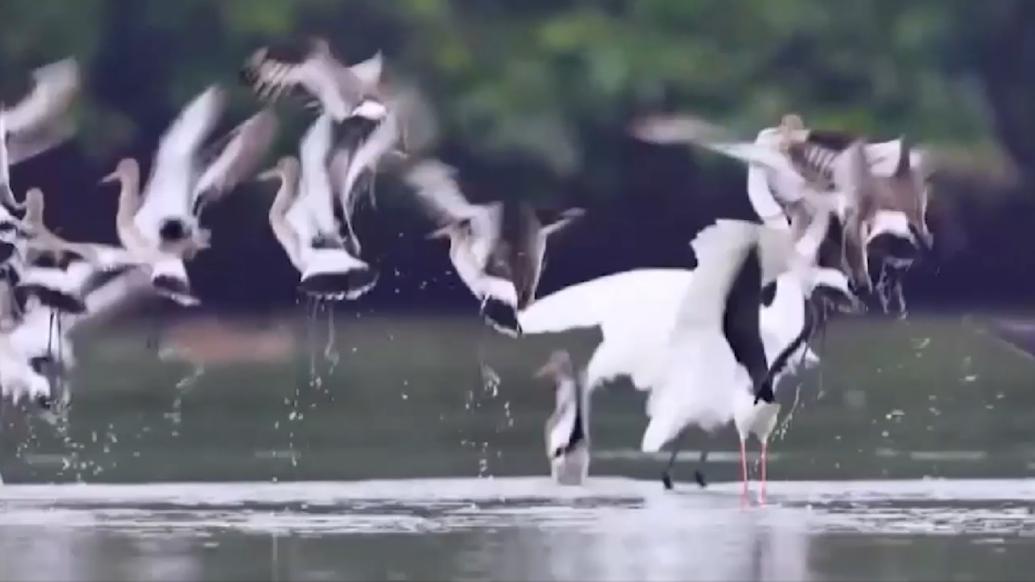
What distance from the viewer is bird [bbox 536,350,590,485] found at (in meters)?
9.27

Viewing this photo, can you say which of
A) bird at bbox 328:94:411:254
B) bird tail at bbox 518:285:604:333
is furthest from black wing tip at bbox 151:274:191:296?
bird tail at bbox 518:285:604:333

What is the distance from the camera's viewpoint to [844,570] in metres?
7.45

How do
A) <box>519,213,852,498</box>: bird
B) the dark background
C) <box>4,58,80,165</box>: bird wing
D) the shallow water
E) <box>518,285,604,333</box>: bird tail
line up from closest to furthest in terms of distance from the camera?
the shallow water
<box>519,213,852,498</box>: bird
<box>518,285,604,333</box>: bird tail
<box>4,58,80,165</box>: bird wing
the dark background

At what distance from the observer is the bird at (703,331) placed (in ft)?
29.8

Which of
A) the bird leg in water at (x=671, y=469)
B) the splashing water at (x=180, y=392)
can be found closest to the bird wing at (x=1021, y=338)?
Answer: the bird leg in water at (x=671, y=469)

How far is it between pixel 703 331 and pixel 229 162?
11.1ft

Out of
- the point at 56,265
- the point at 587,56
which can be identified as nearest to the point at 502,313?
the point at 56,265

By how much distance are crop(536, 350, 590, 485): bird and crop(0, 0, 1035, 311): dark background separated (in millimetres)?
6831

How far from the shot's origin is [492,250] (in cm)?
1155

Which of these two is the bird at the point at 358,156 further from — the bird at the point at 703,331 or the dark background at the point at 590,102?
the dark background at the point at 590,102

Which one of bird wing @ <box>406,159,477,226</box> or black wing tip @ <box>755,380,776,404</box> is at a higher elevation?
bird wing @ <box>406,159,477,226</box>

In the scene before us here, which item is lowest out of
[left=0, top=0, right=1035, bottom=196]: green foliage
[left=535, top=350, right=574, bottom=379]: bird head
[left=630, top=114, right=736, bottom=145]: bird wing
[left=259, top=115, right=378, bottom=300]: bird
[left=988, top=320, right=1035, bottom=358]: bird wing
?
[left=535, top=350, right=574, bottom=379]: bird head

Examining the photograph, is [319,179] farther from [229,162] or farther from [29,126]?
[29,126]

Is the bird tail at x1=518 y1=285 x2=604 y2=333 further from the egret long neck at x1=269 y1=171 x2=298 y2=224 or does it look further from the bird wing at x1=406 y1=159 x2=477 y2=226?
the egret long neck at x1=269 y1=171 x2=298 y2=224
